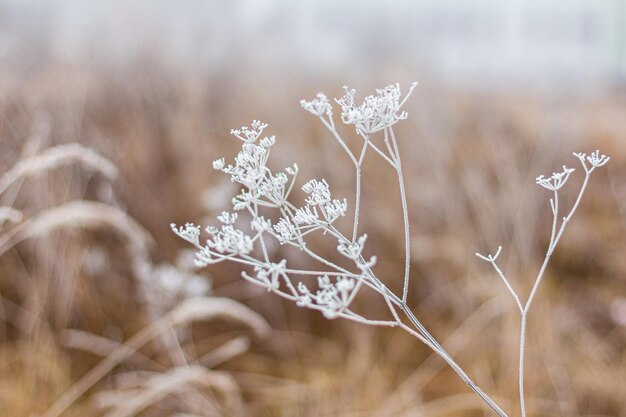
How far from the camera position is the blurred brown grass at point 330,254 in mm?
937

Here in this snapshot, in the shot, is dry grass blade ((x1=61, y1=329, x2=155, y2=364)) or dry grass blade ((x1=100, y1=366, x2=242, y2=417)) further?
dry grass blade ((x1=61, y1=329, x2=155, y2=364))

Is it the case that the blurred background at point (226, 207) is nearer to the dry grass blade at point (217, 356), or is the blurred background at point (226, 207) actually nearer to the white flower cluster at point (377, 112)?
the dry grass blade at point (217, 356)

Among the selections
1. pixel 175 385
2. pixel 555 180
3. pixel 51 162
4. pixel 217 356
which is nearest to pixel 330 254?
pixel 217 356

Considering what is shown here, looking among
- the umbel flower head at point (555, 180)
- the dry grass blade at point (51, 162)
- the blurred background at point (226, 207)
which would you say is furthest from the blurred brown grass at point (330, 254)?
the umbel flower head at point (555, 180)

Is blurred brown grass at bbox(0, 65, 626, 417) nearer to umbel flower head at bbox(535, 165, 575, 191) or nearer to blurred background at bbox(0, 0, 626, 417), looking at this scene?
blurred background at bbox(0, 0, 626, 417)

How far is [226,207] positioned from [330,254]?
0.21 metres

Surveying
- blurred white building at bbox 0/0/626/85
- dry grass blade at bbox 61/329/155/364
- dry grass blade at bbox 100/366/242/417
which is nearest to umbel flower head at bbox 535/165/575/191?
dry grass blade at bbox 100/366/242/417

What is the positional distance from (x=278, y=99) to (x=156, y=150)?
36cm

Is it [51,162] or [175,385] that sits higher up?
[51,162]

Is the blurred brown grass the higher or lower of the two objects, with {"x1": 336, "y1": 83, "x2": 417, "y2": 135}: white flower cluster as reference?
lower

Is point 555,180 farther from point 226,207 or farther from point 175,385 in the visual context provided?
point 226,207

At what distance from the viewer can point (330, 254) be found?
124 cm

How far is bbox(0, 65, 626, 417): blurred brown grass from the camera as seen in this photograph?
0.94 m

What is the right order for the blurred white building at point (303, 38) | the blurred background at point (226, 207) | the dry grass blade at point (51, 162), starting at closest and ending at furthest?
the dry grass blade at point (51, 162) < the blurred background at point (226, 207) < the blurred white building at point (303, 38)
